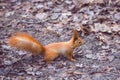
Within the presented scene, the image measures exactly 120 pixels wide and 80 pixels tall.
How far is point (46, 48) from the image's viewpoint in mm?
Result: 4340

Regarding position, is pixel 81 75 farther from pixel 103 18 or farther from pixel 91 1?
pixel 91 1

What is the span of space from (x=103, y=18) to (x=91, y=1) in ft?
2.02

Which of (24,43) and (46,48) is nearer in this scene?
(24,43)

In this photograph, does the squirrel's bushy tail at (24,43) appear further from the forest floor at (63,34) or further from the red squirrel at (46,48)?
the forest floor at (63,34)

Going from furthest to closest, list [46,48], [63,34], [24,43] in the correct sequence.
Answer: [63,34]
[46,48]
[24,43]

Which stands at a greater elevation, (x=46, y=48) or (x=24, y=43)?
(x=24, y=43)

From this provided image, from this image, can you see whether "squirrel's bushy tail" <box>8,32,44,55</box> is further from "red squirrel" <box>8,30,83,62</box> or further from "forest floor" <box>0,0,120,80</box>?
"forest floor" <box>0,0,120,80</box>

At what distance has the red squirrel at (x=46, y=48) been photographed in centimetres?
416

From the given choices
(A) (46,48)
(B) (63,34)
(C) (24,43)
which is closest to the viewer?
(C) (24,43)

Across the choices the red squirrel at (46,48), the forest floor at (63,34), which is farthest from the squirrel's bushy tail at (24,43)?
the forest floor at (63,34)

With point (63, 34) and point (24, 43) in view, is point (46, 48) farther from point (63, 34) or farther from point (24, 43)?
point (63, 34)

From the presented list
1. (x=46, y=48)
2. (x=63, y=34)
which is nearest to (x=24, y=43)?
(x=46, y=48)

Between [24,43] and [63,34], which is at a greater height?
[24,43]

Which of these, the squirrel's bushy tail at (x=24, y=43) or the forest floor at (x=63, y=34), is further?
the forest floor at (x=63, y=34)
